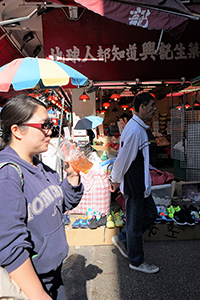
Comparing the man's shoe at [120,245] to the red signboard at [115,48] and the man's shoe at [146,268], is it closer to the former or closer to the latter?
the man's shoe at [146,268]

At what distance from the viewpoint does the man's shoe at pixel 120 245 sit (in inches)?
125

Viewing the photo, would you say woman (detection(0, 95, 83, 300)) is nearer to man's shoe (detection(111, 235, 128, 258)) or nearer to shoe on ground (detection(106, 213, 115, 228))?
man's shoe (detection(111, 235, 128, 258))

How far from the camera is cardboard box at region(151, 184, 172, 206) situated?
14.0ft

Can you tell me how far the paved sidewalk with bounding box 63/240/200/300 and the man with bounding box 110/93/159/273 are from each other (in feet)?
0.65

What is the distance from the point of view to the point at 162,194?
430cm

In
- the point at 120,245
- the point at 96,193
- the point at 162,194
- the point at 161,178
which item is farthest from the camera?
the point at 161,178

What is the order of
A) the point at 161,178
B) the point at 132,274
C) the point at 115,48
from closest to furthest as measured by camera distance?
the point at 132,274
the point at 161,178
the point at 115,48

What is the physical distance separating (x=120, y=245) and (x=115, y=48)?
18.9 feet

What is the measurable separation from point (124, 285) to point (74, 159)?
1.90m

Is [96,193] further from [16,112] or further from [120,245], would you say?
[16,112]

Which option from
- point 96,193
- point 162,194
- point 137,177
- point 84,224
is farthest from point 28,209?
point 162,194

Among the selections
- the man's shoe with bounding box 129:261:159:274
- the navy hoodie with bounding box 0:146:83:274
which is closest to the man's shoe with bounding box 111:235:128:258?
the man's shoe with bounding box 129:261:159:274

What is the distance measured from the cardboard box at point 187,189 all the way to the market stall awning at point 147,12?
3.38 m

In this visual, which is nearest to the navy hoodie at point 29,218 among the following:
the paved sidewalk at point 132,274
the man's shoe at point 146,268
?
the paved sidewalk at point 132,274
